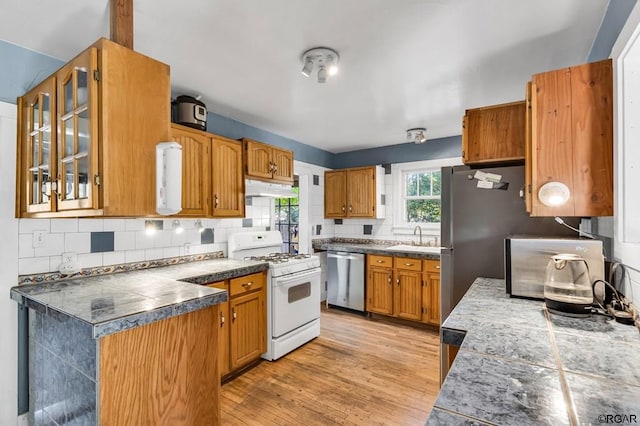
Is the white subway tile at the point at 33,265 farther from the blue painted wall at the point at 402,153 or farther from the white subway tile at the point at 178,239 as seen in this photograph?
the blue painted wall at the point at 402,153

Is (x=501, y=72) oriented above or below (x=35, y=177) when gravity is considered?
above

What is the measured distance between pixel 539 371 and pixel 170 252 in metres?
2.73

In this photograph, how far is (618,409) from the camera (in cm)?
69

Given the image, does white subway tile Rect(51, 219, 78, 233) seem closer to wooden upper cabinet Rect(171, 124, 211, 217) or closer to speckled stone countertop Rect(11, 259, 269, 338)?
speckled stone countertop Rect(11, 259, 269, 338)

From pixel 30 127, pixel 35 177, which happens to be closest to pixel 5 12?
pixel 30 127

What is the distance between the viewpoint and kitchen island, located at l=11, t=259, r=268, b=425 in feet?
4.62

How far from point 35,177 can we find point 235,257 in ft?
5.71

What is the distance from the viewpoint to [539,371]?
2.79ft

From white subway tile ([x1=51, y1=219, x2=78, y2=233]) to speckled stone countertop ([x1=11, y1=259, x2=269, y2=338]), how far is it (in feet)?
1.13

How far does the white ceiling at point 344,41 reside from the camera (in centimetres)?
158

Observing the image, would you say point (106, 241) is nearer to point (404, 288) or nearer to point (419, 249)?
point (404, 288)

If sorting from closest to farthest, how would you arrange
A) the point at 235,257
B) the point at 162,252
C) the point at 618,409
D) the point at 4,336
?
the point at 618,409, the point at 4,336, the point at 162,252, the point at 235,257

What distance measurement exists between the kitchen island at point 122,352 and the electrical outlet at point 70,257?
0.51 feet

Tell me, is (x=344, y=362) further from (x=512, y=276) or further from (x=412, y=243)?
(x=412, y=243)
